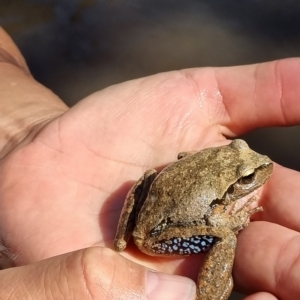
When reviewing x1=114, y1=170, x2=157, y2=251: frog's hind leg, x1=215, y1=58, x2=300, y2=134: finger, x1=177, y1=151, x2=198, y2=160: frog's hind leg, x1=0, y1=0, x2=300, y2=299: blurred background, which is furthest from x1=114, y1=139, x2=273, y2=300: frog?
x1=0, y1=0, x2=300, y2=299: blurred background

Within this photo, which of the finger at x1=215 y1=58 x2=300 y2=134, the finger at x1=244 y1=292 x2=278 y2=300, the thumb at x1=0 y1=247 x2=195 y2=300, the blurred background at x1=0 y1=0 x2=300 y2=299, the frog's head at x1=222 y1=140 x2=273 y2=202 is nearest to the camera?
the thumb at x1=0 y1=247 x2=195 y2=300

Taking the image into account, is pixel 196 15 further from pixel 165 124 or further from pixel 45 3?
pixel 165 124

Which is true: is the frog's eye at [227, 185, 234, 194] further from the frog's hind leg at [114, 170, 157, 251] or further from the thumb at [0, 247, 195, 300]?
the thumb at [0, 247, 195, 300]

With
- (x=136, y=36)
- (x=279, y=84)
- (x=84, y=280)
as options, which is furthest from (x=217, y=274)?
(x=136, y=36)

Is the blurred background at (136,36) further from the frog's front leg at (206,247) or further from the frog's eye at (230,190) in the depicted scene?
the frog's front leg at (206,247)

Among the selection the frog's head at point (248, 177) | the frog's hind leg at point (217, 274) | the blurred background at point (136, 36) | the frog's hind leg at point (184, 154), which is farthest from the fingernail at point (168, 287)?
the blurred background at point (136, 36)

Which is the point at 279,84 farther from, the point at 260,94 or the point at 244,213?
the point at 244,213

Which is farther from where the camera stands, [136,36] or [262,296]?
[136,36]
